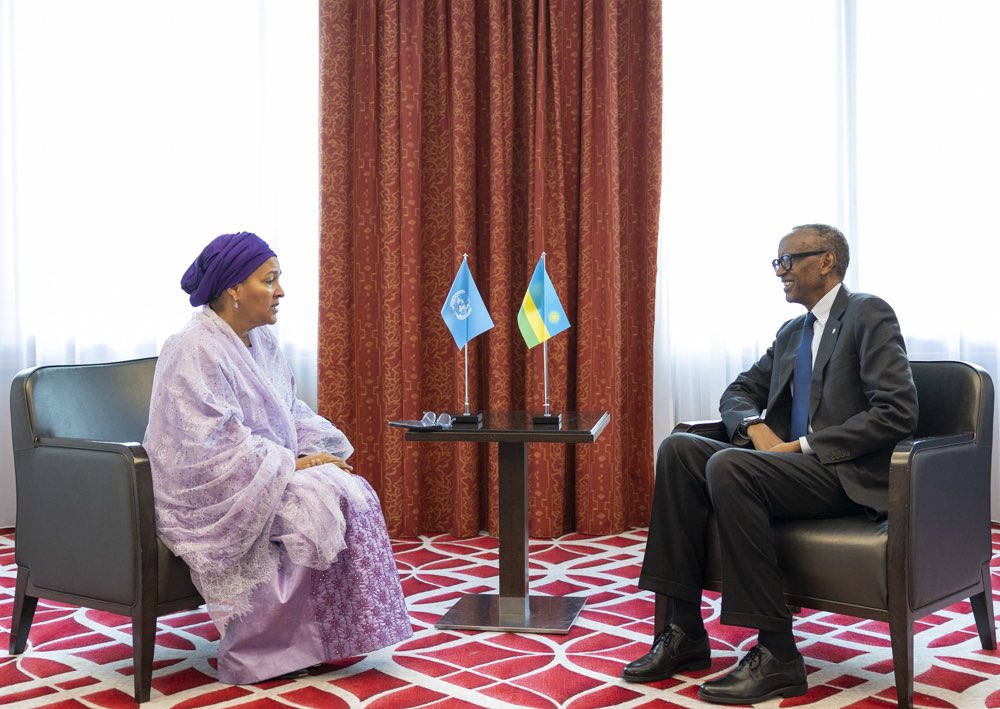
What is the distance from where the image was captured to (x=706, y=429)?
10.6ft

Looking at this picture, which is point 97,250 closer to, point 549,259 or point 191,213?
point 191,213

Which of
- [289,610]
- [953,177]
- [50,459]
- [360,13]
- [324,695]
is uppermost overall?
[360,13]

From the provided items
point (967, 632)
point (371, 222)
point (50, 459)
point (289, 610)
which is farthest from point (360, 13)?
point (967, 632)

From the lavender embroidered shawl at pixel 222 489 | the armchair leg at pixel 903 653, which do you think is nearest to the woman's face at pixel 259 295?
the lavender embroidered shawl at pixel 222 489

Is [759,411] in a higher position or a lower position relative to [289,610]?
higher

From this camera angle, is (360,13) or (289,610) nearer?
(289,610)

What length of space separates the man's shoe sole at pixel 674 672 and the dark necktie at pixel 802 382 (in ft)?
2.44

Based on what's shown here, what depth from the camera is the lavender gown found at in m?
2.75

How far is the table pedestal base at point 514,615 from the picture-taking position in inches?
127

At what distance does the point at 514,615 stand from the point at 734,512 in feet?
3.15

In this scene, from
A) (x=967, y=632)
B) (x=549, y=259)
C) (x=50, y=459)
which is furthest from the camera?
(x=549, y=259)

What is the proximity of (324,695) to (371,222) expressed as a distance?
2.59 meters

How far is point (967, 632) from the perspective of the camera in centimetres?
313

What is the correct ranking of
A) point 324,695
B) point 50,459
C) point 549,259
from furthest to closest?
point 549,259 → point 50,459 → point 324,695
